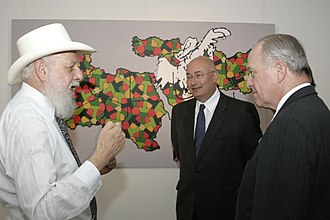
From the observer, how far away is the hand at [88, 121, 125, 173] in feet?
5.02

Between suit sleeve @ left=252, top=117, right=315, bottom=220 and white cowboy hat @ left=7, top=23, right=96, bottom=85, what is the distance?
990 mm

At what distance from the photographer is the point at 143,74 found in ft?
9.78

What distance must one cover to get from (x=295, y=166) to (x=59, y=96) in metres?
1.08

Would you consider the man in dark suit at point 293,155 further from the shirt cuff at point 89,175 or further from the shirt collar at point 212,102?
the shirt collar at point 212,102

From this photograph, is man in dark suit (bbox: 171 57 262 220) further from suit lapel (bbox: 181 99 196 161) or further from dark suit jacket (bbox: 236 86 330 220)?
dark suit jacket (bbox: 236 86 330 220)

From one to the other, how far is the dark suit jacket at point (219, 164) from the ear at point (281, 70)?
1.10m

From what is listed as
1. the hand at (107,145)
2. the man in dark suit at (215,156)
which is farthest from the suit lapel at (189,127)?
the hand at (107,145)

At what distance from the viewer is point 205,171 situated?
2465mm

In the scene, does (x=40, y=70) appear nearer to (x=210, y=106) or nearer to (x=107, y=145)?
(x=107, y=145)

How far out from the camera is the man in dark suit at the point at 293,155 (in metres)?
1.22

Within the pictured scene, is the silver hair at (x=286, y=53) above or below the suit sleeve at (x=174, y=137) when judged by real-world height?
above

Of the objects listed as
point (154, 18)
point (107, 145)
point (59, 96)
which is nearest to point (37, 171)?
point (107, 145)

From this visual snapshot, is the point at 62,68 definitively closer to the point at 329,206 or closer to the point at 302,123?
the point at 302,123

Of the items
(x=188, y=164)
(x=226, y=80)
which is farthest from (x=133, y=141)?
(x=226, y=80)
